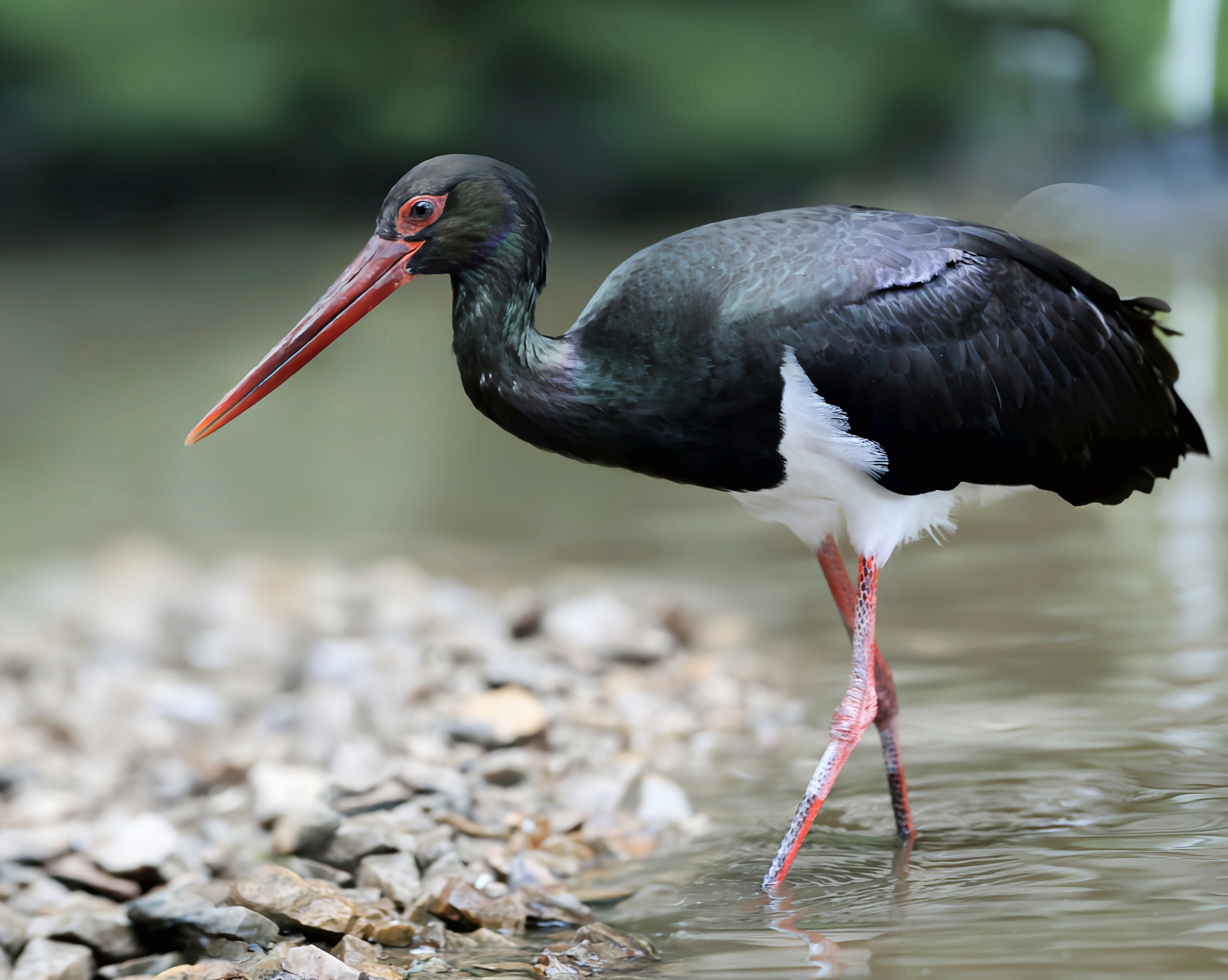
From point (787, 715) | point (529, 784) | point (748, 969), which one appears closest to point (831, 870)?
point (748, 969)

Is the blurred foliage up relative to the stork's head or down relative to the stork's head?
up

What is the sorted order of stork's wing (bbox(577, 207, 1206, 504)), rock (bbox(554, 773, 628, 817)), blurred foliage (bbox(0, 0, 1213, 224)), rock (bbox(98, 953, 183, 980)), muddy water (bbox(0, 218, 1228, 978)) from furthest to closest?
blurred foliage (bbox(0, 0, 1213, 224)) < rock (bbox(554, 773, 628, 817)) < stork's wing (bbox(577, 207, 1206, 504)) < rock (bbox(98, 953, 183, 980)) < muddy water (bbox(0, 218, 1228, 978))

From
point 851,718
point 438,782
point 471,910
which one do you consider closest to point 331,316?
point 471,910

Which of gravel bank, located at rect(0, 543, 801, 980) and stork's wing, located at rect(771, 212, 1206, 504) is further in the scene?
stork's wing, located at rect(771, 212, 1206, 504)

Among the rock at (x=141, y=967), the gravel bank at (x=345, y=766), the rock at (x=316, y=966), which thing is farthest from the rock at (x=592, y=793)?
the rock at (x=316, y=966)

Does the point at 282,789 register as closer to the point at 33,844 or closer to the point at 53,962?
the point at 33,844

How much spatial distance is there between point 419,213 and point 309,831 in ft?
4.87

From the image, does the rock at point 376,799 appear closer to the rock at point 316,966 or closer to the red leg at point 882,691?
the rock at point 316,966

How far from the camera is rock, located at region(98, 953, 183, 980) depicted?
9.26 feet

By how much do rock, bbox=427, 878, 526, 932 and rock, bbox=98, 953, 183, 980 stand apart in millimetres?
533

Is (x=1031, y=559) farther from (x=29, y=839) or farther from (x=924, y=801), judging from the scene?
(x=29, y=839)

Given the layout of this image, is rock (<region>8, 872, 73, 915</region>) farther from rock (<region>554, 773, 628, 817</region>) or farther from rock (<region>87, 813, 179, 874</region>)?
rock (<region>554, 773, 628, 817</region>)

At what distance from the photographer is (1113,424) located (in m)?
3.44

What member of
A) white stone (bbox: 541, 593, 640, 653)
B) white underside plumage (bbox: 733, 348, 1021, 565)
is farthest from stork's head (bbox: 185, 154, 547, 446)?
white stone (bbox: 541, 593, 640, 653)
